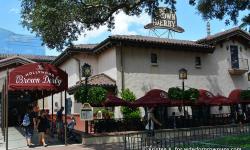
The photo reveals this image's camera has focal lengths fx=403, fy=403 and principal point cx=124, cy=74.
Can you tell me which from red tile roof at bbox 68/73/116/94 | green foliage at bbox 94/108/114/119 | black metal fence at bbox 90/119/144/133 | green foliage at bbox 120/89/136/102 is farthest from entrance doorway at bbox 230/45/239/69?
black metal fence at bbox 90/119/144/133

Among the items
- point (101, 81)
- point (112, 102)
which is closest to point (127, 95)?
point (101, 81)

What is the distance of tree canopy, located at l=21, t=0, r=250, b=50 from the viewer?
17.0 metres

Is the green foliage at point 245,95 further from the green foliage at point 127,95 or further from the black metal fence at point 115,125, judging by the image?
the black metal fence at point 115,125

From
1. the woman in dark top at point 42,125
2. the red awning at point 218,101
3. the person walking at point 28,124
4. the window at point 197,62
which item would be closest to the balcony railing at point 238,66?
the window at point 197,62

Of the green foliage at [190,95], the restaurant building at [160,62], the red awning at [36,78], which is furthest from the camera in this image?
Answer: the restaurant building at [160,62]

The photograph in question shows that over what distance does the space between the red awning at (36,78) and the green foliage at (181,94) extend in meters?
7.04

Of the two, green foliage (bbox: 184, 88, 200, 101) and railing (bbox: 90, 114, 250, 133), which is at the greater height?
green foliage (bbox: 184, 88, 200, 101)

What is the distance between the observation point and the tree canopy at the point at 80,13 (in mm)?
17047

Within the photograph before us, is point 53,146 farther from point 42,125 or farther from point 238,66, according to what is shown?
point 238,66

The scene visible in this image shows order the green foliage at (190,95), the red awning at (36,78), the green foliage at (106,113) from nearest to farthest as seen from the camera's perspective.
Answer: the red awning at (36,78) → the green foliage at (190,95) → the green foliage at (106,113)

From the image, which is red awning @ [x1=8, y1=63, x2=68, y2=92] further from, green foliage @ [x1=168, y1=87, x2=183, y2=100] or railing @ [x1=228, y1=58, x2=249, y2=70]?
railing @ [x1=228, y1=58, x2=249, y2=70]

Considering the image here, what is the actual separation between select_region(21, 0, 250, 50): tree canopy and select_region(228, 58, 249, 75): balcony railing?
11.9 m

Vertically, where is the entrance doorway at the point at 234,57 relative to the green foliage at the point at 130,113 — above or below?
above

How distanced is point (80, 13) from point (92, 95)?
13.4ft
